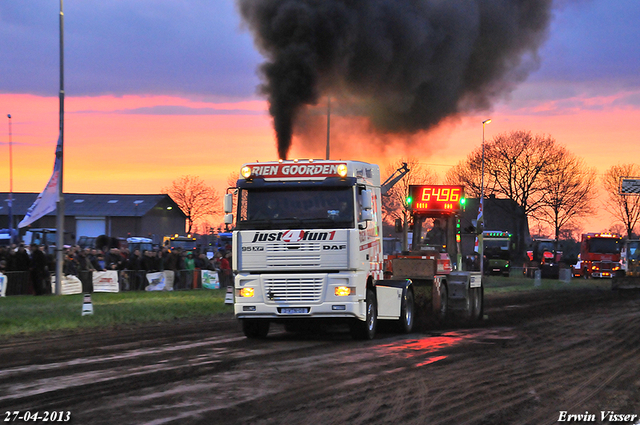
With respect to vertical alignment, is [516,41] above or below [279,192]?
above

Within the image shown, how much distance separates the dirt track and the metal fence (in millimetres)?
11097

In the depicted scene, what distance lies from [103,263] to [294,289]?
775 inches

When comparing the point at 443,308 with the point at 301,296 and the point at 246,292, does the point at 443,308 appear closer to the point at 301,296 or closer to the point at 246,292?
the point at 301,296

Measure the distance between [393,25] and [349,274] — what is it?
11769 mm

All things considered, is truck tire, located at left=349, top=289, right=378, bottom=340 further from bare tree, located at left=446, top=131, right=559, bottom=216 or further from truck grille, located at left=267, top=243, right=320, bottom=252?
bare tree, located at left=446, top=131, right=559, bottom=216

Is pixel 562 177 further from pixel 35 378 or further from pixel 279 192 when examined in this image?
pixel 35 378

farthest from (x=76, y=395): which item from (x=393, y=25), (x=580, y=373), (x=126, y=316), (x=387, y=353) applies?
(x=393, y=25)

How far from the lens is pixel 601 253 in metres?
54.7

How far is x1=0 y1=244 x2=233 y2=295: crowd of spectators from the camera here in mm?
26500

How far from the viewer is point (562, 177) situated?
7794 centimetres

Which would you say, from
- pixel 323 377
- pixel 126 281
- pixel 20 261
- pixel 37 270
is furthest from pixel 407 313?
pixel 126 281

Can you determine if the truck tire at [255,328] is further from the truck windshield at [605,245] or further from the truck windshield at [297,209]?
the truck windshield at [605,245]

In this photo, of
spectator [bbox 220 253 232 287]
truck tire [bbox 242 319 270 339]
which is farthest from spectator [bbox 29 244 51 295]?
truck tire [bbox 242 319 270 339]

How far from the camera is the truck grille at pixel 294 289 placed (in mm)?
14211
